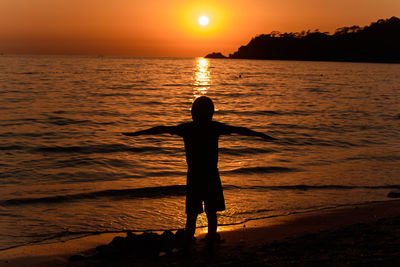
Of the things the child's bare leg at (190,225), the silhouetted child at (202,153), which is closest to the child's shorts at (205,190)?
the silhouetted child at (202,153)

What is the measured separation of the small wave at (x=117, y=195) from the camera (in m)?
7.90

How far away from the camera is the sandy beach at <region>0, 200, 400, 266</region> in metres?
4.11

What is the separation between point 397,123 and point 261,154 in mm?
11594

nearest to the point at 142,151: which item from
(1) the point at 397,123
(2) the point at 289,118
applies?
(2) the point at 289,118

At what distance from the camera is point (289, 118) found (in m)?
22.7

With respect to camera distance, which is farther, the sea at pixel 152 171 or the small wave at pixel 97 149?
the small wave at pixel 97 149

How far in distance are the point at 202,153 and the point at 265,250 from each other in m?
1.38

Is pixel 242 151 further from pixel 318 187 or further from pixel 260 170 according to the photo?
pixel 318 187

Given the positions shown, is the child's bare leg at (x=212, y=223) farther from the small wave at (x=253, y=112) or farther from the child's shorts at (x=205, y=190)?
the small wave at (x=253, y=112)

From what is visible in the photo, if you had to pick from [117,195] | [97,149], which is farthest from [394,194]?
[97,149]

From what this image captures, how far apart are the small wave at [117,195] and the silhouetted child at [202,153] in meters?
3.78

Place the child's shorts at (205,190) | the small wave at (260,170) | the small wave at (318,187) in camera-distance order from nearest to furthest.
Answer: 1. the child's shorts at (205,190)
2. the small wave at (318,187)
3. the small wave at (260,170)

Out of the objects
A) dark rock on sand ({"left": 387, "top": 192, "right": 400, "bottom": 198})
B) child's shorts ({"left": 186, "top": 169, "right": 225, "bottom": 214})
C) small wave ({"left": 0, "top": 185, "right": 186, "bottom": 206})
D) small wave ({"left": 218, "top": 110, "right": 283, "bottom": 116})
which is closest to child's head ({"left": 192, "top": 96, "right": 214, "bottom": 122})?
child's shorts ({"left": 186, "top": 169, "right": 225, "bottom": 214})

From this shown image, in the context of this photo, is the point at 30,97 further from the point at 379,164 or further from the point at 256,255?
the point at 256,255
